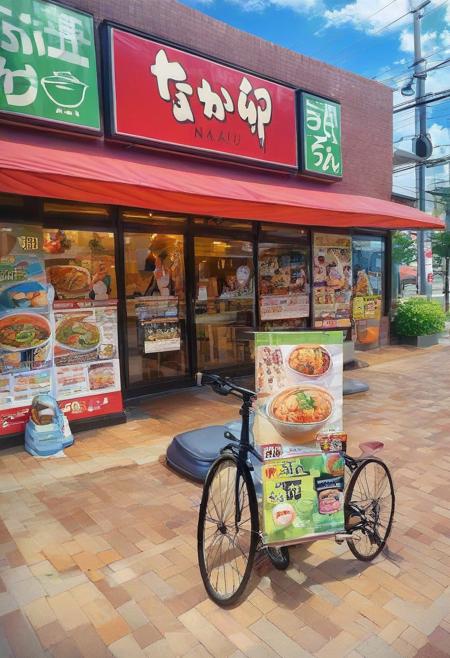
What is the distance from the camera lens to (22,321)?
4.71 m

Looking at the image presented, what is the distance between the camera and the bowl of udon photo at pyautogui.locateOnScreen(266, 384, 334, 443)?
2371mm

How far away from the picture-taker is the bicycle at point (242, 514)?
8.18 feet

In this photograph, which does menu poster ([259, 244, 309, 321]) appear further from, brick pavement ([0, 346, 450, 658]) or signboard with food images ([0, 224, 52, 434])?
brick pavement ([0, 346, 450, 658])

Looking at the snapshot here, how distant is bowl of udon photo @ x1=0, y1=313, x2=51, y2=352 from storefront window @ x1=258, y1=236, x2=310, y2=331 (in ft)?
12.9

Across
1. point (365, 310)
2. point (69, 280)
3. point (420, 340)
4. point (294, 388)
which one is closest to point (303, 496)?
point (294, 388)

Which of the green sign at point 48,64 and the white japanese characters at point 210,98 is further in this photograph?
the white japanese characters at point 210,98

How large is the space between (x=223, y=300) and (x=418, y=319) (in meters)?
5.35

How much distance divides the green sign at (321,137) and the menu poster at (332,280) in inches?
49.2

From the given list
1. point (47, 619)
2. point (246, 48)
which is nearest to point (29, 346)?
point (47, 619)

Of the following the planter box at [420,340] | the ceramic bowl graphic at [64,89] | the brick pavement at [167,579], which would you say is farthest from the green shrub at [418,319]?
the ceramic bowl graphic at [64,89]

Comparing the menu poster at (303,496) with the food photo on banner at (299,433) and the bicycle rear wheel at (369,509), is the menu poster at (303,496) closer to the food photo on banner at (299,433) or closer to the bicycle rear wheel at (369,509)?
the food photo on banner at (299,433)

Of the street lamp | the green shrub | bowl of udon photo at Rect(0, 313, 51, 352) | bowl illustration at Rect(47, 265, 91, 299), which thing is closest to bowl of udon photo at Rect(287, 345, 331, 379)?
bowl of udon photo at Rect(0, 313, 51, 352)

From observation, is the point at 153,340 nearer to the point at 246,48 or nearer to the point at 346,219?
the point at 346,219

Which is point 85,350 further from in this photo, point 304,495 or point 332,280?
point 332,280
